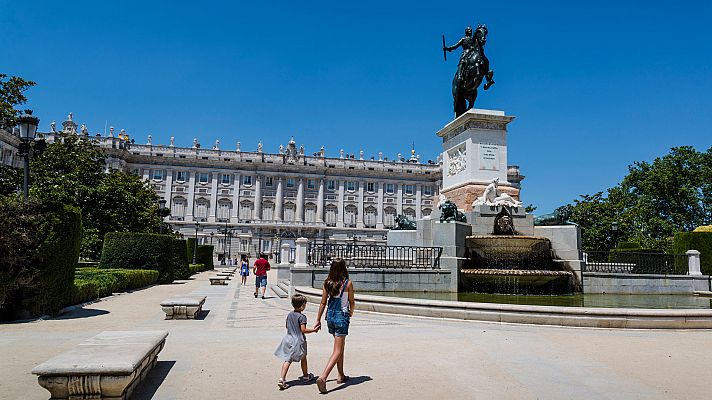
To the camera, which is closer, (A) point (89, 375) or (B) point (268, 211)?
(A) point (89, 375)

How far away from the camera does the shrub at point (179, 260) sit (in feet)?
90.3

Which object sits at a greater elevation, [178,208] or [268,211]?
[268,211]

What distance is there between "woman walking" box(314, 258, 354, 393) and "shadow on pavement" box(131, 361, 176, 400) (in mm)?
1784

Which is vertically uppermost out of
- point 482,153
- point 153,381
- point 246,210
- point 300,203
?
point 300,203

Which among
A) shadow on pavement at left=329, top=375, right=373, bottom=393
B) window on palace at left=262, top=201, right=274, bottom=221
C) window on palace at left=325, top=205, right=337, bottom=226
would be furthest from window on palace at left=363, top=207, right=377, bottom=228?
shadow on pavement at left=329, top=375, right=373, bottom=393

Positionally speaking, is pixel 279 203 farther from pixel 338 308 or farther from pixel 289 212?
pixel 338 308

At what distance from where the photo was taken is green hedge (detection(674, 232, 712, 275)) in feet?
Answer: 80.0

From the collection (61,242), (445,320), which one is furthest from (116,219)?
(445,320)

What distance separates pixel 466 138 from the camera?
1805cm

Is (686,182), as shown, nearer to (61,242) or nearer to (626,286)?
(626,286)

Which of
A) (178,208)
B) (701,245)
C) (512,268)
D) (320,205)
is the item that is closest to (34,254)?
(512,268)

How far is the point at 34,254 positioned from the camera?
35.6 ft

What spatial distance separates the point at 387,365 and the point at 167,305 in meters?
6.54

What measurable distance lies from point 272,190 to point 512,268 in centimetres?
8401
